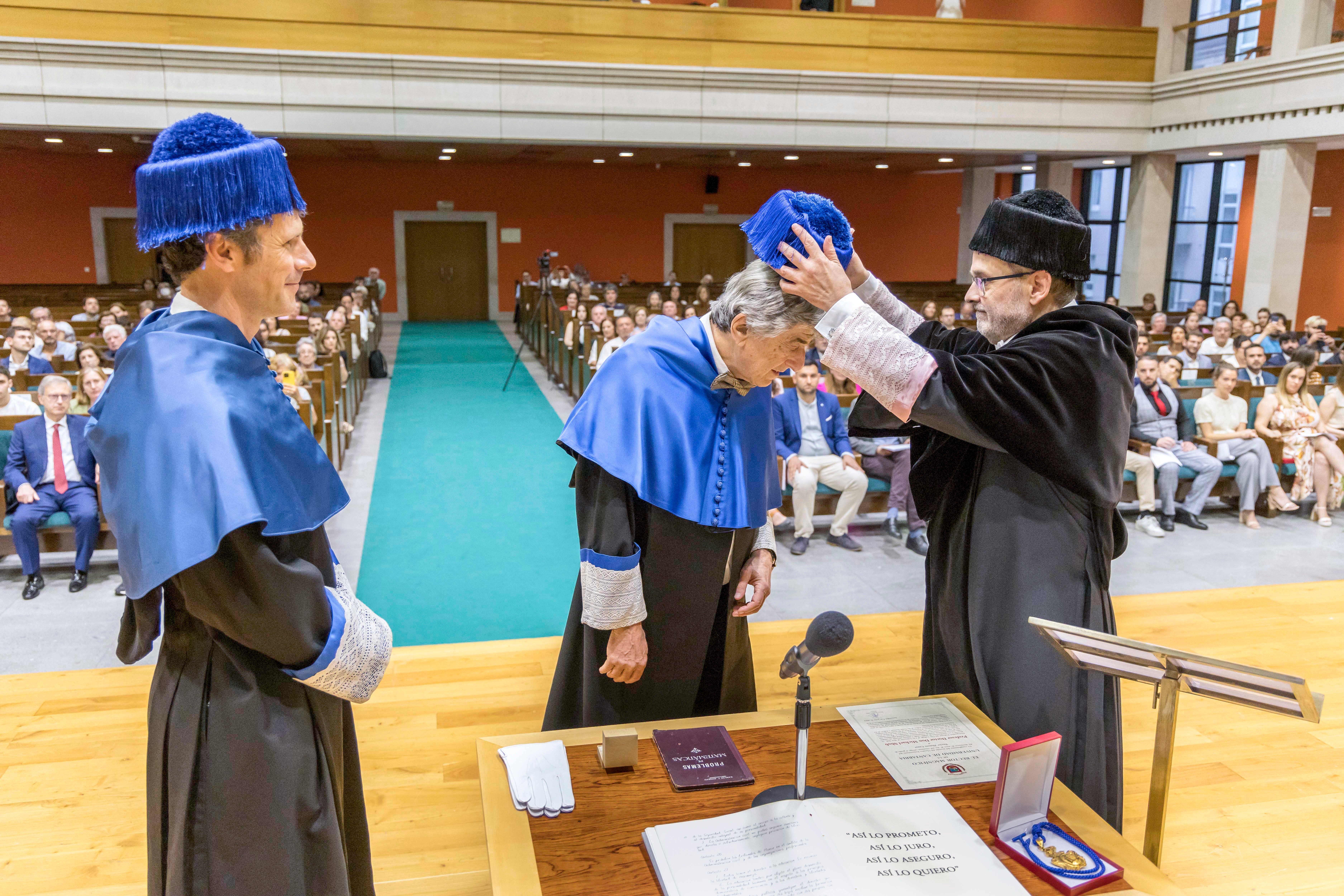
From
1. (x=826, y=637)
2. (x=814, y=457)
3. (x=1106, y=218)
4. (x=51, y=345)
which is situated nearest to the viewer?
(x=826, y=637)

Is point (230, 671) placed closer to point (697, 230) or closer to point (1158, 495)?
point (1158, 495)

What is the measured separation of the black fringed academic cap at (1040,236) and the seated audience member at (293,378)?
5102 mm

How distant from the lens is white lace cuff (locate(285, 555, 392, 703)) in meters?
1.38

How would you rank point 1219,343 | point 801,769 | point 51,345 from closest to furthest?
1. point 801,769
2. point 51,345
3. point 1219,343

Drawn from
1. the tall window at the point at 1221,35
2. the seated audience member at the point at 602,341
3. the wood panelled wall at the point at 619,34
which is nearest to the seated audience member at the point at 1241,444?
the seated audience member at the point at 602,341

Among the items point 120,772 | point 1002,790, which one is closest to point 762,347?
point 1002,790

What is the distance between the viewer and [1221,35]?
42.4 feet

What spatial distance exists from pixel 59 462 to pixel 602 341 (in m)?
4.71

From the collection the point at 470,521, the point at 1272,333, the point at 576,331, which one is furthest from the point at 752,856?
the point at 1272,333

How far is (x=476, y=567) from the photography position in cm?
527

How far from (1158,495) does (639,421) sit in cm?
550

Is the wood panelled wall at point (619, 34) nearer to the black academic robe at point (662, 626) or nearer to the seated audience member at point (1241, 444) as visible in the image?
the seated audience member at point (1241, 444)

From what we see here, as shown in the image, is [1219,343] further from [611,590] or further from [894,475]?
[611,590]

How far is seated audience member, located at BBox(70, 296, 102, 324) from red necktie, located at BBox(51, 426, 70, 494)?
6.61 m
